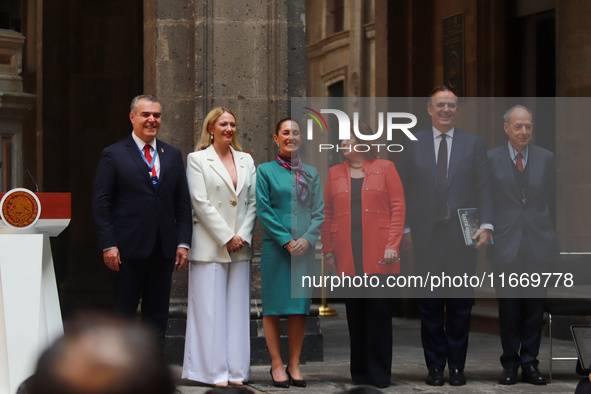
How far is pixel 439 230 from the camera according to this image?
22.4ft

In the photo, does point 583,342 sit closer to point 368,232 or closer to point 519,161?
point 519,161

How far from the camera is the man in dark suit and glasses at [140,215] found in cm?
617

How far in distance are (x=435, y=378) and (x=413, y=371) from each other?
83 centimetres

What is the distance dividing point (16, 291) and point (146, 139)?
1250mm

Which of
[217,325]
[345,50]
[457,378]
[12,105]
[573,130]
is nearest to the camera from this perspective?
[217,325]

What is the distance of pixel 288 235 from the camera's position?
6.65 meters

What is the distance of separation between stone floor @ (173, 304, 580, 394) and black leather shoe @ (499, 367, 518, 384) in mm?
45

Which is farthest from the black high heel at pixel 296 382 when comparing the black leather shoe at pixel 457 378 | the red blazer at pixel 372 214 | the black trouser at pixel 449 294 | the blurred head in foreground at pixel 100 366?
the blurred head in foreground at pixel 100 366

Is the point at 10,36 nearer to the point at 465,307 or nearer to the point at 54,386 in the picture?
Answer: the point at 465,307

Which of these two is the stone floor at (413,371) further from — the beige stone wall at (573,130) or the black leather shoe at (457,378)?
the beige stone wall at (573,130)

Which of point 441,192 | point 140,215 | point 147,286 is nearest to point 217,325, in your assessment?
point 147,286

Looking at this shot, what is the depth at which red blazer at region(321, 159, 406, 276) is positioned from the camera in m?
6.74

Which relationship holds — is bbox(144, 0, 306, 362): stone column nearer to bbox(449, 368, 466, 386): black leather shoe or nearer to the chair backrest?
bbox(449, 368, 466, 386): black leather shoe

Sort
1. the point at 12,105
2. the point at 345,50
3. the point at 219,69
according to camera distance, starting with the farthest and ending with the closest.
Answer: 1. the point at 345,50
2. the point at 12,105
3. the point at 219,69
